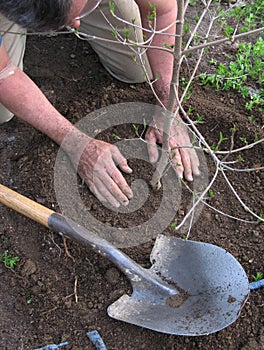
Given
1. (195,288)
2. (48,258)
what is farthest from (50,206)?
(195,288)

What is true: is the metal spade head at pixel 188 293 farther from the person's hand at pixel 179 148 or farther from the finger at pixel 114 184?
the person's hand at pixel 179 148

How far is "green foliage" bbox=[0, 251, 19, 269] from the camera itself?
6.27 feet

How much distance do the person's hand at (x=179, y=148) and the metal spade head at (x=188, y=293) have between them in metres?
0.37

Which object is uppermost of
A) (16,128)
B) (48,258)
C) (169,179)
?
(16,128)

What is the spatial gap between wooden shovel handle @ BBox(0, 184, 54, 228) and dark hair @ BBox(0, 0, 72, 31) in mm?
745

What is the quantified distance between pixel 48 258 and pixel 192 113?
3.33 ft

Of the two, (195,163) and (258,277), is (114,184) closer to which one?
(195,163)

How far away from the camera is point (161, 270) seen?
6.10ft

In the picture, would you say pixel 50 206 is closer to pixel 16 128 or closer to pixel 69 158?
pixel 69 158

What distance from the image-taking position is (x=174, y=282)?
1.83 m

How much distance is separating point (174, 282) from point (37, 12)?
1.11m

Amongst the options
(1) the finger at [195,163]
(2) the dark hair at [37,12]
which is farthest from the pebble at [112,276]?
(2) the dark hair at [37,12]

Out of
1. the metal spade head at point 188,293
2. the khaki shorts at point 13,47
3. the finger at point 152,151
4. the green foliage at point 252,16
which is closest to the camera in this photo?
the metal spade head at point 188,293

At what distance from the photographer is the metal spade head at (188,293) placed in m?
1.66
